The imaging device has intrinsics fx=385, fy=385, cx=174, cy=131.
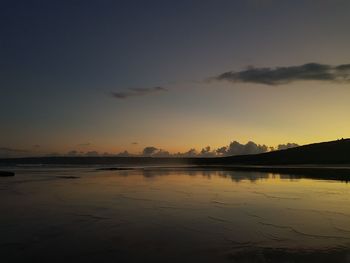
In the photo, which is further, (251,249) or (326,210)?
(326,210)

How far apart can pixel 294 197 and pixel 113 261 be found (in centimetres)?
1653

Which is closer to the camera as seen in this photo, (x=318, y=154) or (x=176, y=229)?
(x=176, y=229)

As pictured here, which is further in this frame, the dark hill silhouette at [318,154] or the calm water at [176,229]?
the dark hill silhouette at [318,154]

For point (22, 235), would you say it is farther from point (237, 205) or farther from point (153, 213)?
point (237, 205)

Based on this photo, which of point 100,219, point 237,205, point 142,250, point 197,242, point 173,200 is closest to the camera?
point 142,250

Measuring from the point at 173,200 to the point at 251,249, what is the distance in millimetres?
11790

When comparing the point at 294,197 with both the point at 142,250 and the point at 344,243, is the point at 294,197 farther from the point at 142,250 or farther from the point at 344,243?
the point at 142,250

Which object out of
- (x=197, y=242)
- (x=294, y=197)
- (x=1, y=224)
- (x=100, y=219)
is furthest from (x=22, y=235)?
(x=294, y=197)

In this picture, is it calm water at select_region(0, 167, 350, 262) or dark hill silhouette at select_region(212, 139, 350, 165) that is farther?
dark hill silhouette at select_region(212, 139, 350, 165)

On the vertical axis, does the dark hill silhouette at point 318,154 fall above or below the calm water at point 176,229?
above

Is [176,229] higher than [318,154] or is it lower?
lower

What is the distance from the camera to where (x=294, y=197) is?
23688mm

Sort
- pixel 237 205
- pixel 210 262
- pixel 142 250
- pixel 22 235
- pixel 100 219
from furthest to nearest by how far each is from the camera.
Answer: pixel 237 205 < pixel 100 219 < pixel 22 235 < pixel 142 250 < pixel 210 262

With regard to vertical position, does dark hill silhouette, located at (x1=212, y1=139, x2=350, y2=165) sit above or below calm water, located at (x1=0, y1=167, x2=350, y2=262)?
above
